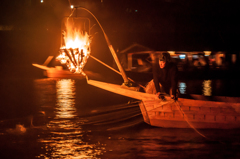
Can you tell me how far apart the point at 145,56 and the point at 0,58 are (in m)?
32.1

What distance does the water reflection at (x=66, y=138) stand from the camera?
701cm

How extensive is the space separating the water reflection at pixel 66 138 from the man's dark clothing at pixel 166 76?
8.29 ft

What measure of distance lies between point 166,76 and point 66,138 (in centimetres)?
338

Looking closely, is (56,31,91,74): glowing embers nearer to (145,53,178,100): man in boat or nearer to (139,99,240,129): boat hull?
(145,53,178,100): man in boat

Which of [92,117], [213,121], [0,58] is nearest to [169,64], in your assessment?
[213,121]

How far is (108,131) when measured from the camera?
30.2 ft

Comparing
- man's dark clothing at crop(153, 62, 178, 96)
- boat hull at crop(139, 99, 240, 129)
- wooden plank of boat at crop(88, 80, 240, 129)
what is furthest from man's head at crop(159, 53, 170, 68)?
boat hull at crop(139, 99, 240, 129)

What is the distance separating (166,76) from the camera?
9.45 meters

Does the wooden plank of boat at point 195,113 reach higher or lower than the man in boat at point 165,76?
lower

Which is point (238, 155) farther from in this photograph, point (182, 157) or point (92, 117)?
point (92, 117)

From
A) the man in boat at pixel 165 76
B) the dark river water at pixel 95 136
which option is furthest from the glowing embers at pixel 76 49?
the man in boat at pixel 165 76

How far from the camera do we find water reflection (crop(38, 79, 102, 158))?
7.01 m

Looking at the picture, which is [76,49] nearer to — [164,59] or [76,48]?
[76,48]

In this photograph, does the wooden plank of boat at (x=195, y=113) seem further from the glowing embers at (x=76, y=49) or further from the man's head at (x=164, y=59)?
the glowing embers at (x=76, y=49)
